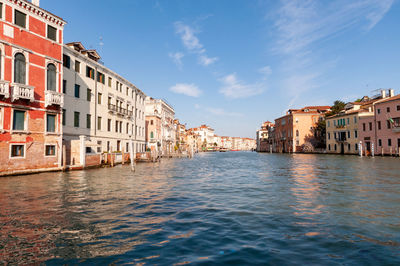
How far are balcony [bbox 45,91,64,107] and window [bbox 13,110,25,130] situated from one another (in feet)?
5.93

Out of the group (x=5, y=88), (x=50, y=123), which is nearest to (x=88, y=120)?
(x=50, y=123)

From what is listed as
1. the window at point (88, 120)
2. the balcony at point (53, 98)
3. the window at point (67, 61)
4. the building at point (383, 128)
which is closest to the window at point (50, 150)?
the balcony at point (53, 98)

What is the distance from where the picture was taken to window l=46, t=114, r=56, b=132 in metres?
18.9

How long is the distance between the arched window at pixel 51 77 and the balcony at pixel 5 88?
3.22 m

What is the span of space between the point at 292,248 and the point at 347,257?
867mm

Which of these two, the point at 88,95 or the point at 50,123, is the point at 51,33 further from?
the point at 88,95

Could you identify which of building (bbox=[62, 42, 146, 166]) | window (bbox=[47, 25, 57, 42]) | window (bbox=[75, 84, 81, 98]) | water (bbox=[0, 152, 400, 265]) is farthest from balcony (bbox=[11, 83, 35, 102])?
water (bbox=[0, 152, 400, 265])

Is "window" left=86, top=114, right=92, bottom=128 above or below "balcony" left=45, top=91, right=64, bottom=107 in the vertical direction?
below

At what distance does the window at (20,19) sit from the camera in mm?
17056

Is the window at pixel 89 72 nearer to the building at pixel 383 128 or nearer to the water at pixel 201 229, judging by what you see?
the water at pixel 201 229

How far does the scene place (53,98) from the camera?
18.9 meters

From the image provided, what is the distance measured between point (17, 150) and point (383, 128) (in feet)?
164

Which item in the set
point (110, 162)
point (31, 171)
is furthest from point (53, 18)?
point (110, 162)

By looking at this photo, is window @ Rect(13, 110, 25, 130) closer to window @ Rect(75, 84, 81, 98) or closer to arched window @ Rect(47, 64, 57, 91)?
arched window @ Rect(47, 64, 57, 91)
